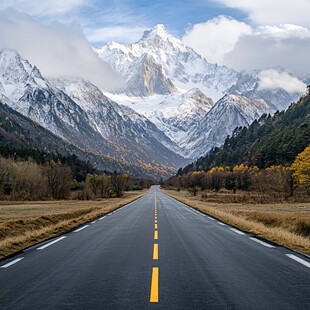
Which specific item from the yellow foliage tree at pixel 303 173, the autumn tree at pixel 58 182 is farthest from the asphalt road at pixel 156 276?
the autumn tree at pixel 58 182

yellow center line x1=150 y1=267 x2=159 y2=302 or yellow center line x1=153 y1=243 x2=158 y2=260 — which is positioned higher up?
yellow center line x1=153 y1=243 x2=158 y2=260

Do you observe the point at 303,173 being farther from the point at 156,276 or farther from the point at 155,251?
the point at 156,276

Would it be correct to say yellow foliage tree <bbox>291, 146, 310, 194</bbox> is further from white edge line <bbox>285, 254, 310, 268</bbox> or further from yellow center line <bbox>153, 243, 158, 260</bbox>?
white edge line <bbox>285, 254, 310, 268</bbox>

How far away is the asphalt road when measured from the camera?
8211 mm

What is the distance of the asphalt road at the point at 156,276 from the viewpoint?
8.21 m

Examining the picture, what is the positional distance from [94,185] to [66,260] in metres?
88.2

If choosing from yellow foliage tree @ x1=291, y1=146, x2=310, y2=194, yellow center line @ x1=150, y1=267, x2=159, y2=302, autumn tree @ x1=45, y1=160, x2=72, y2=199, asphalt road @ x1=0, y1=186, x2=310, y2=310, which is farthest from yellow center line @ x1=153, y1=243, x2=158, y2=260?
autumn tree @ x1=45, y1=160, x2=72, y2=199

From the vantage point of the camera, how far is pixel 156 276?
1048 cm

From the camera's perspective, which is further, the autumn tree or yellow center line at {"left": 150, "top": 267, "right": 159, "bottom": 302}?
the autumn tree

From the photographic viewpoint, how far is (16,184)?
3629 inches

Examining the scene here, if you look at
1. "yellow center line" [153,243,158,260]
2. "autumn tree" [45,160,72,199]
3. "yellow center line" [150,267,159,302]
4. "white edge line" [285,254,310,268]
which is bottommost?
"yellow center line" [150,267,159,302]

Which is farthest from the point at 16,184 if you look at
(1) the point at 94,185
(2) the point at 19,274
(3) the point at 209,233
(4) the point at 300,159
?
(2) the point at 19,274

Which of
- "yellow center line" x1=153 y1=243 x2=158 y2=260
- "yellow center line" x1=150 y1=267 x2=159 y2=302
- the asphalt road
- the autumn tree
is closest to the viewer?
the asphalt road

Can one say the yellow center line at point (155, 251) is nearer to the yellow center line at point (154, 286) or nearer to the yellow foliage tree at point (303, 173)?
the yellow center line at point (154, 286)
